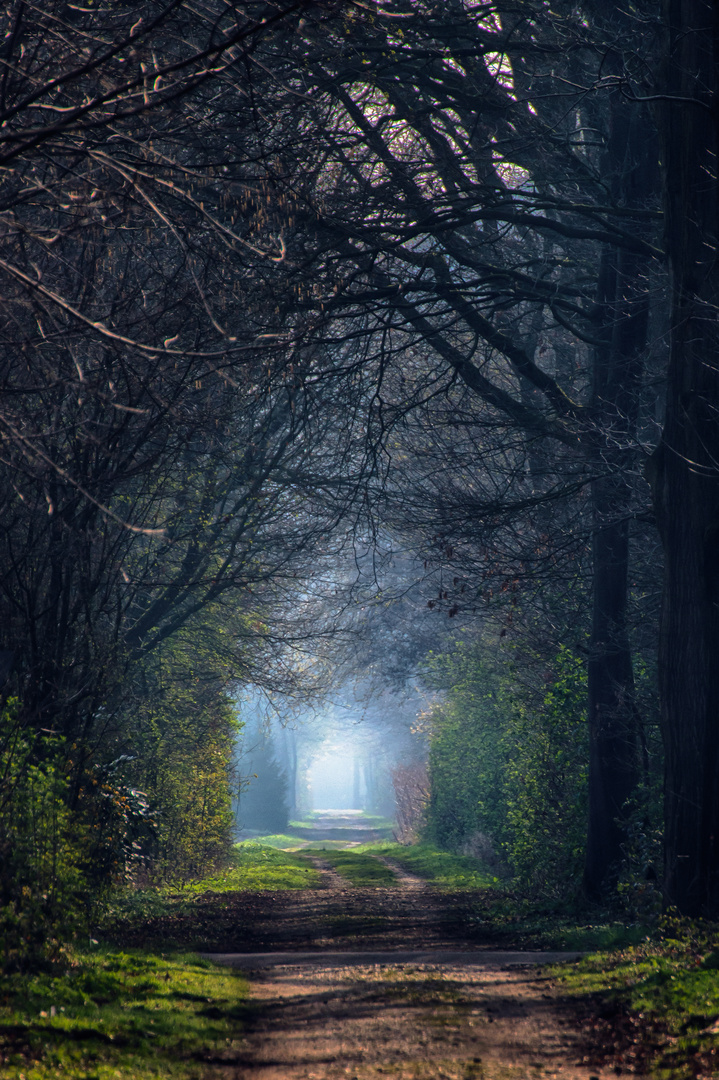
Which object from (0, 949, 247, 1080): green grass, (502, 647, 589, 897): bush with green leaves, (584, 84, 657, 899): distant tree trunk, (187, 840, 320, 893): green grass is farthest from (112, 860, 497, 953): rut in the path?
(584, 84, 657, 899): distant tree trunk

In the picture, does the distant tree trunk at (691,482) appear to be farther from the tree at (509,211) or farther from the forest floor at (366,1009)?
the forest floor at (366,1009)

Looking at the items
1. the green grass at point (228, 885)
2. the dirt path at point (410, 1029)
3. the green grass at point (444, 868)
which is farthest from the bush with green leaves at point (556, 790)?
the dirt path at point (410, 1029)

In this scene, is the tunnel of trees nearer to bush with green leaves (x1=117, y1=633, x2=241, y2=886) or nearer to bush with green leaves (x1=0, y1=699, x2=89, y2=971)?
bush with green leaves (x1=0, y1=699, x2=89, y2=971)

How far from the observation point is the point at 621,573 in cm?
1376

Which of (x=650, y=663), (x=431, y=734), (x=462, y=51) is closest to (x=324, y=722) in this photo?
(x=431, y=734)

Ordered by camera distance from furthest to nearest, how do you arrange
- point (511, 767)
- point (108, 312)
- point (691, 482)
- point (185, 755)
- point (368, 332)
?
point (511, 767)
point (185, 755)
point (368, 332)
point (108, 312)
point (691, 482)

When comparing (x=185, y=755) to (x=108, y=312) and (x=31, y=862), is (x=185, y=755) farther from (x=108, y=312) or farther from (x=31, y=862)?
(x=31, y=862)

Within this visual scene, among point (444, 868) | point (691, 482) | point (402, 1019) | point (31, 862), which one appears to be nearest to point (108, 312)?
point (31, 862)

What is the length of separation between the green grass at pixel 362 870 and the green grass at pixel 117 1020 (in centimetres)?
1279

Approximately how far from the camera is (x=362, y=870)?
2428cm

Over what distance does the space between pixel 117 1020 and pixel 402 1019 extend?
2021 millimetres

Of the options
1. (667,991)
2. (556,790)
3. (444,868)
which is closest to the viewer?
(667,991)

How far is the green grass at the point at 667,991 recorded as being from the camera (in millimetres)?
5477

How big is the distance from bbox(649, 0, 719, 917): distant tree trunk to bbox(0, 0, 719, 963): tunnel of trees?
0.11 feet
